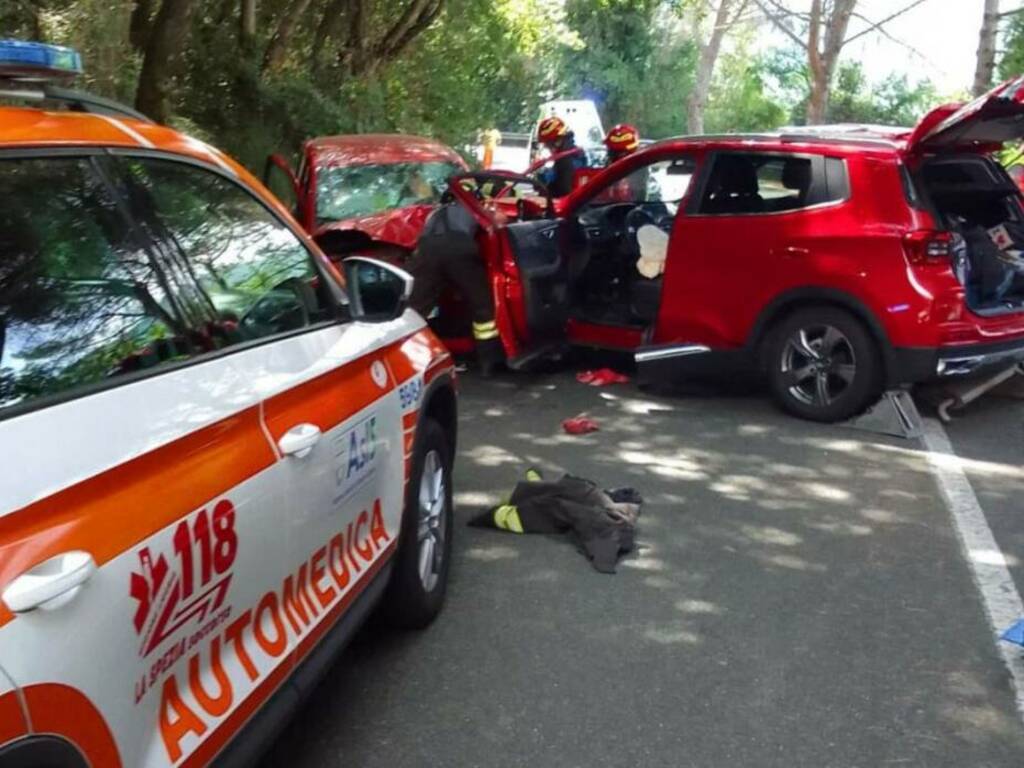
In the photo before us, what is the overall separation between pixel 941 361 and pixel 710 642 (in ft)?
11.0

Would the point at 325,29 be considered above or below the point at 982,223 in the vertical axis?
above

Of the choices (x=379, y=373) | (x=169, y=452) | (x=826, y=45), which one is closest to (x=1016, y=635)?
(x=379, y=373)

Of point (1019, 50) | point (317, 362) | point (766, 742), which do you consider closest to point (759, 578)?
point (766, 742)

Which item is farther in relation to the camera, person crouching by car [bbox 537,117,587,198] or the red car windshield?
person crouching by car [bbox 537,117,587,198]

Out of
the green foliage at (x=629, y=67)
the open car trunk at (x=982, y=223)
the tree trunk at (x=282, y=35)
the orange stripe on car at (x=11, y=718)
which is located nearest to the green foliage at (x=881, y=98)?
the green foliage at (x=629, y=67)

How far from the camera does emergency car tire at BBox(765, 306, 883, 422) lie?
7160 mm

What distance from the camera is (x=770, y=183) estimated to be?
7.63 m

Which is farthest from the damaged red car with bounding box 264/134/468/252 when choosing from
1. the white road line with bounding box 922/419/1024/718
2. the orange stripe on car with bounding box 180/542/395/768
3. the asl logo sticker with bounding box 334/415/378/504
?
the orange stripe on car with bounding box 180/542/395/768

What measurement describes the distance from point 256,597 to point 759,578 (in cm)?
275

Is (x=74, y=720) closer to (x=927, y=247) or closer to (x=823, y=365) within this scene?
(x=927, y=247)

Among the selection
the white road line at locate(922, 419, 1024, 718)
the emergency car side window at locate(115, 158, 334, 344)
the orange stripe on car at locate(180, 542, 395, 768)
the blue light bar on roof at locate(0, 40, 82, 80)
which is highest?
the blue light bar on roof at locate(0, 40, 82, 80)

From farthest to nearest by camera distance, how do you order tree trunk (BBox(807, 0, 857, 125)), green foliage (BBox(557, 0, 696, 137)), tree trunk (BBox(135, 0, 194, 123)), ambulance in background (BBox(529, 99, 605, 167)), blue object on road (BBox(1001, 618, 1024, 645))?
green foliage (BBox(557, 0, 696, 137))
ambulance in background (BBox(529, 99, 605, 167))
tree trunk (BBox(807, 0, 857, 125))
tree trunk (BBox(135, 0, 194, 123))
blue object on road (BBox(1001, 618, 1024, 645))

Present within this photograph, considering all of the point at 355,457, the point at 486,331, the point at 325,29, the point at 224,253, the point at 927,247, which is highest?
the point at 325,29

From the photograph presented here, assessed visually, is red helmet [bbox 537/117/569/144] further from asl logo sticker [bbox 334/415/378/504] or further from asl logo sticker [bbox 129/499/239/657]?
asl logo sticker [bbox 129/499/239/657]
